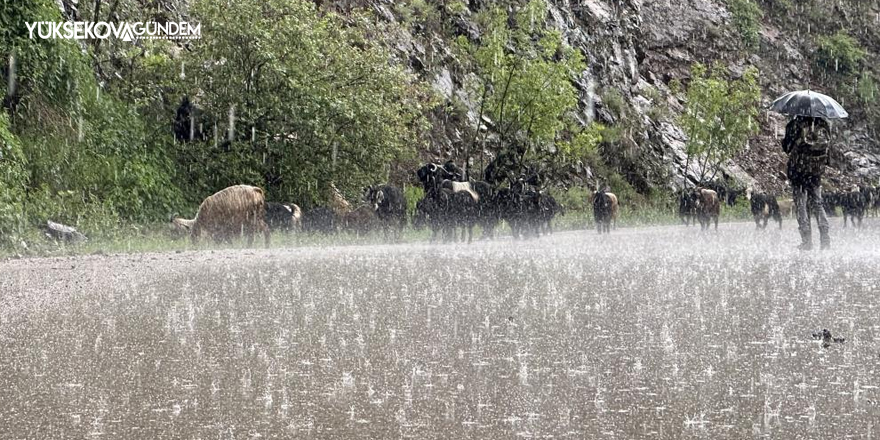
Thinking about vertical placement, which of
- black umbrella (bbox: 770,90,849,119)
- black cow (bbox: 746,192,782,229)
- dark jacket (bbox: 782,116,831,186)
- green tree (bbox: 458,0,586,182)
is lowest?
black cow (bbox: 746,192,782,229)

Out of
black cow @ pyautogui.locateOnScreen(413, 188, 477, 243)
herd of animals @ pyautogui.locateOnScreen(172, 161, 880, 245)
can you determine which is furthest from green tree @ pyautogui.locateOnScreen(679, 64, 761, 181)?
black cow @ pyautogui.locateOnScreen(413, 188, 477, 243)

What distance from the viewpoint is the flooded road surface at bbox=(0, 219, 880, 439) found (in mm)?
4977

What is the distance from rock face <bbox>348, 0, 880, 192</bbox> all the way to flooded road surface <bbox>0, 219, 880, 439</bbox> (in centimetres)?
2813

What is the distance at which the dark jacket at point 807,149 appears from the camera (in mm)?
17062

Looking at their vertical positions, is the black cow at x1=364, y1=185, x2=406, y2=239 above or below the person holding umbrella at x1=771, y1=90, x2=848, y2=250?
below

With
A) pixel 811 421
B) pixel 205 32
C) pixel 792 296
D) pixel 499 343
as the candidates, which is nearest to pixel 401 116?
pixel 205 32

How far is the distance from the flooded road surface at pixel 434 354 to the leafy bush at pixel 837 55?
65227 mm

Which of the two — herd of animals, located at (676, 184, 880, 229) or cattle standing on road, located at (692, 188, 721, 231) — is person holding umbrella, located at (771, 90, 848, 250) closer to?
herd of animals, located at (676, 184, 880, 229)

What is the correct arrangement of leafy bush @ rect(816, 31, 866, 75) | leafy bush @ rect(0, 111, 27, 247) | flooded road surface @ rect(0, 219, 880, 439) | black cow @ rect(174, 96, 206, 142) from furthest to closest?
leafy bush @ rect(816, 31, 866, 75) < black cow @ rect(174, 96, 206, 142) < leafy bush @ rect(0, 111, 27, 247) < flooded road surface @ rect(0, 219, 880, 439)

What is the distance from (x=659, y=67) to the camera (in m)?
62.8

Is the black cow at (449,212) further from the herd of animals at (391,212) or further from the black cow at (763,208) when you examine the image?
the black cow at (763,208)

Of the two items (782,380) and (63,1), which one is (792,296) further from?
(63,1)

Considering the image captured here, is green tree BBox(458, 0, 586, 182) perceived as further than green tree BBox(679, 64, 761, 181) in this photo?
No

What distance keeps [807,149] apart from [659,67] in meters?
46.9
